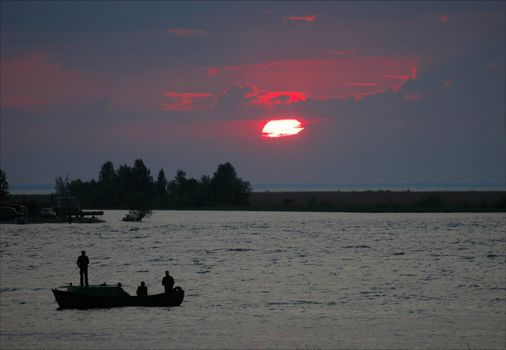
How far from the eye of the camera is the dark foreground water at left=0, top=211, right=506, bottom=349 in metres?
41.5

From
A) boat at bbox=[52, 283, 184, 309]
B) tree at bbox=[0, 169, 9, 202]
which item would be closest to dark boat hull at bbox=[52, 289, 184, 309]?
boat at bbox=[52, 283, 184, 309]

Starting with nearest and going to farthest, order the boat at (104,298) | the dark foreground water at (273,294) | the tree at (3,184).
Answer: the dark foreground water at (273,294) → the boat at (104,298) → the tree at (3,184)

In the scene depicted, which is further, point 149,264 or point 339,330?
point 149,264

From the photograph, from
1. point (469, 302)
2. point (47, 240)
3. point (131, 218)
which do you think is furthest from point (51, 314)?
point (131, 218)

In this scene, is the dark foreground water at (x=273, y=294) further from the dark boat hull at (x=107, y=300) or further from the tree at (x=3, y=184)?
the tree at (x=3, y=184)

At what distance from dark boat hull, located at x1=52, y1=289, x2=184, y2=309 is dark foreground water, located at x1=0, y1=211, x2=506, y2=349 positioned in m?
0.75

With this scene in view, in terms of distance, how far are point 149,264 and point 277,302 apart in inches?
1261

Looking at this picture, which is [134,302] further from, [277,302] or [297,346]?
[297,346]

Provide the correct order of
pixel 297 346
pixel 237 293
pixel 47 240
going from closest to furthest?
pixel 297 346 < pixel 237 293 < pixel 47 240

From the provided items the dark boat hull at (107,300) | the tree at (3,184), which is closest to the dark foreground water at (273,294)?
the dark boat hull at (107,300)

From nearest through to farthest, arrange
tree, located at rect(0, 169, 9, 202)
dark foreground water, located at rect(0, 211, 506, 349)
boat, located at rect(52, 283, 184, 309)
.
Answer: dark foreground water, located at rect(0, 211, 506, 349) → boat, located at rect(52, 283, 184, 309) → tree, located at rect(0, 169, 9, 202)

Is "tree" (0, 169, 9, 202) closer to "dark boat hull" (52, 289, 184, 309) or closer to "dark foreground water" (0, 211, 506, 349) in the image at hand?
"dark foreground water" (0, 211, 506, 349)

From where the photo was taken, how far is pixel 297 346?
3947cm

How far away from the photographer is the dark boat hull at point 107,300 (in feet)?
167
